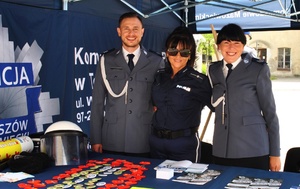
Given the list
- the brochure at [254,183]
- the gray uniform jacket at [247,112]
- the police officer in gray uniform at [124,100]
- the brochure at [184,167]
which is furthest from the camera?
the police officer in gray uniform at [124,100]

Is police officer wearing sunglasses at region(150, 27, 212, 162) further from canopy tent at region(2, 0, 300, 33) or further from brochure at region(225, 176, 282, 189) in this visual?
canopy tent at region(2, 0, 300, 33)

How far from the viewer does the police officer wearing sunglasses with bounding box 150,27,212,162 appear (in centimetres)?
242

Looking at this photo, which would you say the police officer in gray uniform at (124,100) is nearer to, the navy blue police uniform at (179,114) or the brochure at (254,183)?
the navy blue police uniform at (179,114)

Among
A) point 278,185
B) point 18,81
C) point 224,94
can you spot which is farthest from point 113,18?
point 278,185

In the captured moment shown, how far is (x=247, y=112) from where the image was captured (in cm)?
A: 239

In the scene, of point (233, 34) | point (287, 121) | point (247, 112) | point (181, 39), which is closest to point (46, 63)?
point (181, 39)

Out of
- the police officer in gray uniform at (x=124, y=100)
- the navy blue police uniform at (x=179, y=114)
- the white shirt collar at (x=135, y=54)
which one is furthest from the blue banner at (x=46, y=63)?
the navy blue police uniform at (x=179, y=114)

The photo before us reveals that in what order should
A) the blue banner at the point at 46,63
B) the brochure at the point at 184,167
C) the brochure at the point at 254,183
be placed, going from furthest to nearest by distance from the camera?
the blue banner at the point at 46,63
the brochure at the point at 184,167
the brochure at the point at 254,183

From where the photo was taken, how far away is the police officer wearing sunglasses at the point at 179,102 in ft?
7.93

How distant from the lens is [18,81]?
294 centimetres

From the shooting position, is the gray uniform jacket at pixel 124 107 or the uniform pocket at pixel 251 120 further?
the gray uniform jacket at pixel 124 107

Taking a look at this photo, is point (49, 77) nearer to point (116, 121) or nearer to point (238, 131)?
point (116, 121)

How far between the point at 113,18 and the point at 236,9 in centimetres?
162

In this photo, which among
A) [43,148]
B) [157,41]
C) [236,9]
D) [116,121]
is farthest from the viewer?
[157,41]
